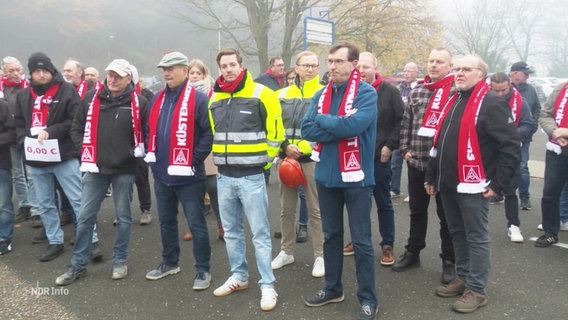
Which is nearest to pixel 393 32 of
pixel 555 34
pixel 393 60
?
pixel 393 60

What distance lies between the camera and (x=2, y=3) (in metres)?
42.0

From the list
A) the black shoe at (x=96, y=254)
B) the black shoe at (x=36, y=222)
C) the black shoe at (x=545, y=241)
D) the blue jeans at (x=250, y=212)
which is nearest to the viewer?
the blue jeans at (x=250, y=212)

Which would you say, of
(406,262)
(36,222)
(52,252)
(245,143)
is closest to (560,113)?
(406,262)

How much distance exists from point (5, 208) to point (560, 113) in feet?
20.8

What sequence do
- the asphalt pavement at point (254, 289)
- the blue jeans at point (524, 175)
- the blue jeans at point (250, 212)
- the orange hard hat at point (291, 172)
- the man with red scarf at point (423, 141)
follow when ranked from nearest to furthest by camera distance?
the asphalt pavement at point (254, 289) → the blue jeans at point (250, 212) → the man with red scarf at point (423, 141) → the orange hard hat at point (291, 172) → the blue jeans at point (524, 175)

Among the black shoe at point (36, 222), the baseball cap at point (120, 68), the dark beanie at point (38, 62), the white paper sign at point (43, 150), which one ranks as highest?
the dark beanie at point (38, 62)

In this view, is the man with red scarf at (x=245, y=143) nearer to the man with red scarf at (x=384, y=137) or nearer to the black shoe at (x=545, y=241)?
the man with red scarf at (x=384, y=137)

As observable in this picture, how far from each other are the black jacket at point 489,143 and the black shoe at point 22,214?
566cm

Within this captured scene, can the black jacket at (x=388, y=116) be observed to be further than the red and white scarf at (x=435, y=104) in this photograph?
Yes

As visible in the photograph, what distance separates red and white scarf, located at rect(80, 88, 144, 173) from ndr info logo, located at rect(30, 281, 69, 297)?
1141 mm

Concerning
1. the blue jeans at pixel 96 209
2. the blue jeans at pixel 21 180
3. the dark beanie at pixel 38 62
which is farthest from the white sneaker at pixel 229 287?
the blue jeans at pixel 21 180

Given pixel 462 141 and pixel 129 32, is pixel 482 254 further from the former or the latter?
pixel 129 32

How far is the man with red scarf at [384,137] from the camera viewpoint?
4.46 meters

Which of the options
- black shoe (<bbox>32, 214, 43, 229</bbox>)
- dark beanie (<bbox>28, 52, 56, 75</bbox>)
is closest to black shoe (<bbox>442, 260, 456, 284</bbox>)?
dark beanie (<bbox>28, 52, 56, 75</bbox>)
